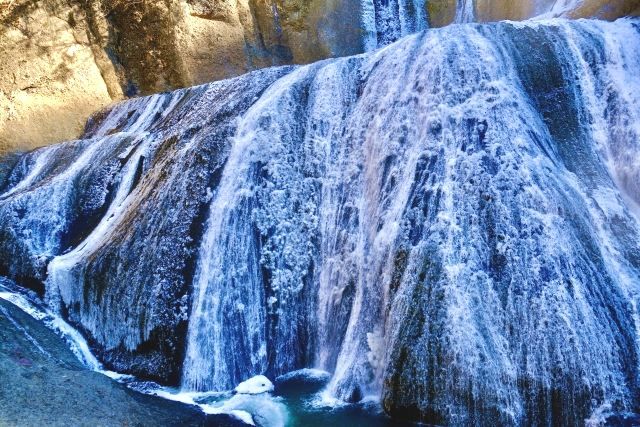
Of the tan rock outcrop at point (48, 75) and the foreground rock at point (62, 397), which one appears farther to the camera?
the tan rock outcrop at point (48, 75)

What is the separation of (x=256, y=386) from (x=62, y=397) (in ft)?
6.06

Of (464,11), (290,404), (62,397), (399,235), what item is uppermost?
(464,11)

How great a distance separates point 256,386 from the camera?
5297 millimetres

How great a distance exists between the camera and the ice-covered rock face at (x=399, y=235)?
4203 millimetres

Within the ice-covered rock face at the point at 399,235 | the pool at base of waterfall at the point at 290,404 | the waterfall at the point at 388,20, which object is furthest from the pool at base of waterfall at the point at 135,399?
the waterfall at the point at 388,20

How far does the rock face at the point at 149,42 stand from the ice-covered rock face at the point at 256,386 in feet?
28.1

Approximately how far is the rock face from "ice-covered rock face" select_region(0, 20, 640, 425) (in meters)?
4.72

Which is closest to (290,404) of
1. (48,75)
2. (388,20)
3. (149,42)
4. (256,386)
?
(256,386)

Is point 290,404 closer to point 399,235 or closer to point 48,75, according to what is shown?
point 399,235

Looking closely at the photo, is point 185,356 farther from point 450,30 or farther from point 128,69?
point 128,69

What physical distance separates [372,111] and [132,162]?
4.05 metres

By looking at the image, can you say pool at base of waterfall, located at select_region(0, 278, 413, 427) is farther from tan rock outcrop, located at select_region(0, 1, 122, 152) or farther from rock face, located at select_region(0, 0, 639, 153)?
rock face, located at select_region(0, 0, 639, 153)

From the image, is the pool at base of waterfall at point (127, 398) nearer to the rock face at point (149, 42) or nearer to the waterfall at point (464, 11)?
the rock face at point (149, 42)

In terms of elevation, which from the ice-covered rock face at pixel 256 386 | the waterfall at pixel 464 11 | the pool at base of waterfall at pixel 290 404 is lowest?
the ice-covered rock face at pixel 256 386
